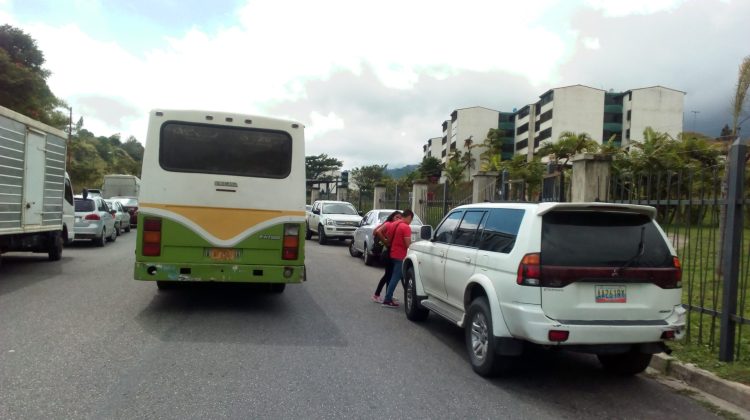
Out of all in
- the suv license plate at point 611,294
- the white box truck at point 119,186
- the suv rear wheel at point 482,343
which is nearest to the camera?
the suv license plate at point 611,294

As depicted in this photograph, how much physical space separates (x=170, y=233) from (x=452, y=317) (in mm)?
4007

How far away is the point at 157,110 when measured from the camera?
25.7ft

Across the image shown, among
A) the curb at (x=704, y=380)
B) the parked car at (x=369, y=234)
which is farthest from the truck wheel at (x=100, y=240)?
the curb at (x=704, y=380)

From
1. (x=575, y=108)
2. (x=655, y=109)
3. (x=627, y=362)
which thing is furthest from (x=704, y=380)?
(x=655, y=109)

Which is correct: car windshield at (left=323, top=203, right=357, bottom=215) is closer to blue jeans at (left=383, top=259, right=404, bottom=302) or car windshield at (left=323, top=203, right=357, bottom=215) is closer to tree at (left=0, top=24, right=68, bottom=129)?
blue jeans at (left=383, top=259, right=404, bottom=302)

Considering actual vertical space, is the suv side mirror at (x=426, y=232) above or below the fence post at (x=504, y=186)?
below

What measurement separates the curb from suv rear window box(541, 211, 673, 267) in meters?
1.20

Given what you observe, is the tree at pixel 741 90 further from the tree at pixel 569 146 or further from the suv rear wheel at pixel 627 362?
the tree at pixel 569 146

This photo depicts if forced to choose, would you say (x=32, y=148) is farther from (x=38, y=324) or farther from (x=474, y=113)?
(x=474, y=113)

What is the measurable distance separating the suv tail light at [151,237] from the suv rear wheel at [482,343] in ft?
14.4

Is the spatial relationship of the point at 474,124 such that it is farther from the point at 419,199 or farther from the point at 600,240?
the point at 600,240

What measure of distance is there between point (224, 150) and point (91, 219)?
11.4 metres

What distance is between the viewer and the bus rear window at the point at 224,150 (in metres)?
7.87

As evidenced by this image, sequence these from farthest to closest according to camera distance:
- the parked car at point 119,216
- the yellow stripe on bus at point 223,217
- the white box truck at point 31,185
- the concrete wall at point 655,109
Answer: the concrete wall at point 655,109 < the parked car at point 119,216 < the white box truck at point 31,185 < the yellow stripe on bus at point 223,217
